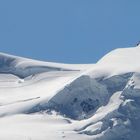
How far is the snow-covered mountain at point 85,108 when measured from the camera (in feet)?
517

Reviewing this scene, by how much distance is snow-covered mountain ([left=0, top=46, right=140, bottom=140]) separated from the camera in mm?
157500

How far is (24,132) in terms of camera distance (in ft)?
525

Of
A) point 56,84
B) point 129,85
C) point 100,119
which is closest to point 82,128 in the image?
point 100,119

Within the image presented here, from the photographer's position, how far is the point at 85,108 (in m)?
172

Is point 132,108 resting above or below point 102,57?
below

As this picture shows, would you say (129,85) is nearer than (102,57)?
Yes

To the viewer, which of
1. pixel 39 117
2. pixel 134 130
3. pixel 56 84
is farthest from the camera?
pixel 56 84

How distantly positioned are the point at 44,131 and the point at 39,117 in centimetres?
1024

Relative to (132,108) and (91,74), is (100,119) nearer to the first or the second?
(132,108)

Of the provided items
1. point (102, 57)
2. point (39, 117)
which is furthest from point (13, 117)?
point (102, 57)

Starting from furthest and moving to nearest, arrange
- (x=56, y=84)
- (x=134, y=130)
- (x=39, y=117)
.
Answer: (x=56, y=84) < (x=39, y=117) < (x=134, y=130)

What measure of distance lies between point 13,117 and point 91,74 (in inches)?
651

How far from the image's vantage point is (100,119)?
15988cm

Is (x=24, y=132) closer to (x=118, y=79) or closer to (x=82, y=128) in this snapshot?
(x=82, y=128)
